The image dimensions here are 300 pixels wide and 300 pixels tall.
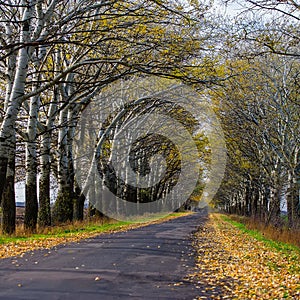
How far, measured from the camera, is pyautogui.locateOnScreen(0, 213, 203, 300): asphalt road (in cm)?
623

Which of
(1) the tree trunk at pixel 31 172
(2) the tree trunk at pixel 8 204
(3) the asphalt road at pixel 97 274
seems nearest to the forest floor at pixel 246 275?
(3) the asphalt road at pixel 97 274

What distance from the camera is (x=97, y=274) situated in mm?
7668

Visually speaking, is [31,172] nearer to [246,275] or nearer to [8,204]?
[8,204]

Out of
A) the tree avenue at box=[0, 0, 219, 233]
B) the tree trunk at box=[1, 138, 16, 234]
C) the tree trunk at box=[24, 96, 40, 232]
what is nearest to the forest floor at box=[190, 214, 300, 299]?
the tree avenue at box=[0, 0, 219, 233]

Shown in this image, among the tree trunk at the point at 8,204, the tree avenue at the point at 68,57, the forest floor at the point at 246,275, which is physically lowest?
the forest floor at the point at 246,275

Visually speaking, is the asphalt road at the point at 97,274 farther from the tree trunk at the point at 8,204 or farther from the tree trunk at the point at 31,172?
the tree trunk at the point at 31,172

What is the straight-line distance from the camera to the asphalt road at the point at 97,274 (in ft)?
20.4

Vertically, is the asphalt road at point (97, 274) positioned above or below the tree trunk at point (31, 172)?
below

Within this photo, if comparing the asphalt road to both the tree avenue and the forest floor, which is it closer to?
the forest floor

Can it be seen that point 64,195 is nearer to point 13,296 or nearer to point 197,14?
point 197,14

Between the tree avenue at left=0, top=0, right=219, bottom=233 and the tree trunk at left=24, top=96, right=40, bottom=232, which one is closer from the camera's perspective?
the tree avenue at left=0, top=0, right=219, bottom=233

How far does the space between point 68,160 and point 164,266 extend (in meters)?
12.9

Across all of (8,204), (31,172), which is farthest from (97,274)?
(31,172)

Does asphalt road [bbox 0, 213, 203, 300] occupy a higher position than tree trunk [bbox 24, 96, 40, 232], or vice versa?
tree trunk [bbox 24, 96, 40, 232]
